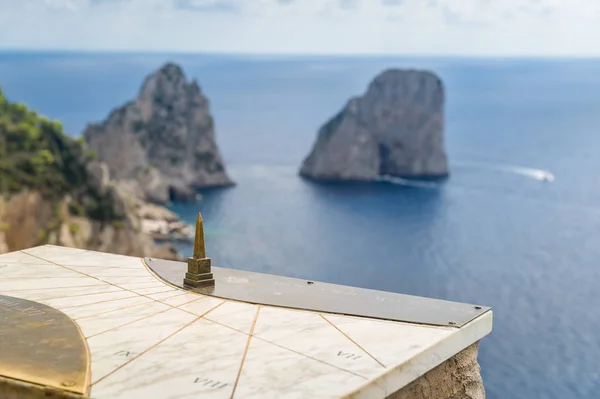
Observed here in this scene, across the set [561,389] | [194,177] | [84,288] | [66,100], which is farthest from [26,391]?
[66,100]

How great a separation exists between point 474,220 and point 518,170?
71.1ft

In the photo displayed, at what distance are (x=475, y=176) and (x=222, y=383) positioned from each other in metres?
81.3

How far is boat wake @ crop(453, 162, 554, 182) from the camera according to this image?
80.4 metres

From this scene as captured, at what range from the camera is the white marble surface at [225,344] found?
22.4ft

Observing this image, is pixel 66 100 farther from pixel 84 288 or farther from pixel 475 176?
pixel 84 288

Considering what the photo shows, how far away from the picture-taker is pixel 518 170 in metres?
85.5

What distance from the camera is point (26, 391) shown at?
6.91m

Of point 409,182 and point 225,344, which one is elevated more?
point 225,344

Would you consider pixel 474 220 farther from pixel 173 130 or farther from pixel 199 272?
pixel 199 272

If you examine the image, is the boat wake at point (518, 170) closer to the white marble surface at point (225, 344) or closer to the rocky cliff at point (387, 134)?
Result: the rocky cliff at point (387, 134)

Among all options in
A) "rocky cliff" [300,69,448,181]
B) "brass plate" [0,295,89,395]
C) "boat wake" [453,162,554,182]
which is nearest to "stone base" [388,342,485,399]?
"brass plate" [0,295,89,395]

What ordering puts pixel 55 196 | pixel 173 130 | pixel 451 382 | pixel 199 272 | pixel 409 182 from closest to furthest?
pixel 451 382 → pixel 199 272 → pixel 55 196 → pixel 409 182 → pixel 173 130

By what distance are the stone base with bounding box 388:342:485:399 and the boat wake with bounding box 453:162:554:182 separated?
72909 millimetres

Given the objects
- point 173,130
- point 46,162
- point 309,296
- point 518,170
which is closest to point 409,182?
point 518,170
